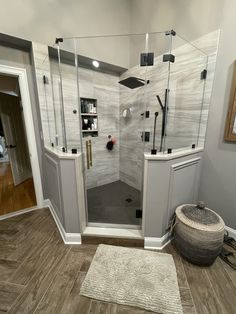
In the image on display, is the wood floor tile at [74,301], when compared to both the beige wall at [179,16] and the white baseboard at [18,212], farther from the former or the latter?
the beige wall at [179,16]

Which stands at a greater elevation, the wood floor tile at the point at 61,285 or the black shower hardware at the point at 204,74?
the black shower hardware at the point at 204,74

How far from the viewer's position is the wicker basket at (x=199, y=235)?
146 centimetres

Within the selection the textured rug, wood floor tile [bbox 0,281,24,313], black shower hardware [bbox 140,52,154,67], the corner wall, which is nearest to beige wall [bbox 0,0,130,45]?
black shower hardware [bbox 140,52,154,67]

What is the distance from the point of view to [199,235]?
1.47 meters

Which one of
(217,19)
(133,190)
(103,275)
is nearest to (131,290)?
(103,275)

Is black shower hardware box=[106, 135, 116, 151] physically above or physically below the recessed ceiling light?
below

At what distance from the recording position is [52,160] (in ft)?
6.33

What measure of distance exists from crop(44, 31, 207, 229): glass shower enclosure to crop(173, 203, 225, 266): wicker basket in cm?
51

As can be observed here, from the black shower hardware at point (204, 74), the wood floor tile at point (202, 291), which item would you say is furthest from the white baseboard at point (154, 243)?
the black shower hardware at point (204, 74)

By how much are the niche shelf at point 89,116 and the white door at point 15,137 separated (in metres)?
1.72

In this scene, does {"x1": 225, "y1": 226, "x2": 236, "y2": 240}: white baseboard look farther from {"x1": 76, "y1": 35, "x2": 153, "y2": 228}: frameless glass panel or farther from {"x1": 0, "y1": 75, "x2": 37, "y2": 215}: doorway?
{"x1": 0, "y1": 75, "x2": 37, "y2": 215}: doorway

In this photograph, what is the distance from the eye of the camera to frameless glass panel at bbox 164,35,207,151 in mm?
1930

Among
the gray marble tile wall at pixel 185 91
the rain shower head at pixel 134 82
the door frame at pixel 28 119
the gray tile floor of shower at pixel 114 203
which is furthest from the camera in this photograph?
the rain shower head at pixel 134 82

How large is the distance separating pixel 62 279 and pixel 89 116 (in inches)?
95.6
